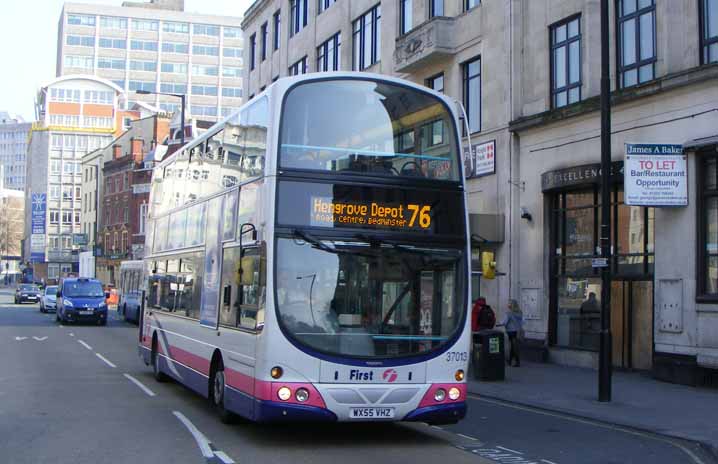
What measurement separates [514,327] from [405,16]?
1373 cm

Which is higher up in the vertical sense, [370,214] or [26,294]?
[370,214]

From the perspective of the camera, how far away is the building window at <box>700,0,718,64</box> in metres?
17.0

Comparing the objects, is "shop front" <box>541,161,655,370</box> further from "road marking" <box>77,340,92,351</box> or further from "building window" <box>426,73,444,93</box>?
"road marking" <box>77,340,92,351</box>

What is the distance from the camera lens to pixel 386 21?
30953 millimetres

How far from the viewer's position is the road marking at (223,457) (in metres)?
8.77

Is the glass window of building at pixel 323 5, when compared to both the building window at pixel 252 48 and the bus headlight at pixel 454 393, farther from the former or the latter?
the bus headlight at pixel 454 393

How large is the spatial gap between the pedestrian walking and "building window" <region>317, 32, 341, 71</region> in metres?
17.7

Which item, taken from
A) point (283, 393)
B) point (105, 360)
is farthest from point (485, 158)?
point (283, 393)

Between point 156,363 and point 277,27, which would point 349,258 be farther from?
point 277,27

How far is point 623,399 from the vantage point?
1482cm

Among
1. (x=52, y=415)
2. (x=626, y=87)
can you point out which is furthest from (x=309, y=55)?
(x=52, y=415)

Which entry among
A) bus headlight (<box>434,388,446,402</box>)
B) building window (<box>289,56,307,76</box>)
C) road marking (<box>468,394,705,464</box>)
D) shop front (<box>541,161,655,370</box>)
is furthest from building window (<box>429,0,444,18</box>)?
bus headlight (<box>434,388,446,402</box>)

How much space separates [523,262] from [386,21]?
12.3m

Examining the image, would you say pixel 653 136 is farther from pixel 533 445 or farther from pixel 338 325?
pixel 338 325
